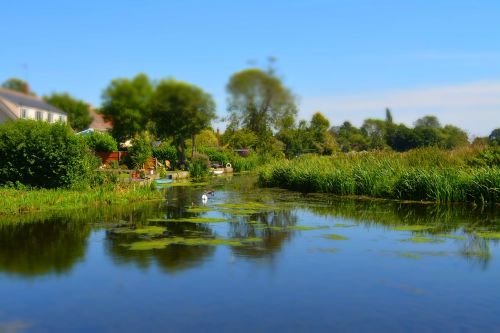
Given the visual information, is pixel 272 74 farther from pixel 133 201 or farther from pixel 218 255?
pixel 218 255

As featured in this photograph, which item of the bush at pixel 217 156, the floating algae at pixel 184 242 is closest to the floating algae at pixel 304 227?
the floating algae at pixel 184 242

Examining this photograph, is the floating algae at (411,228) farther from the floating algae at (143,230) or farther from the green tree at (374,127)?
the green tree at (374,127)

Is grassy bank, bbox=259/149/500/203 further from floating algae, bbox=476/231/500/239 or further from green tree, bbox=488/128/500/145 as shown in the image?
floating algae, bbox=476/231/500/239

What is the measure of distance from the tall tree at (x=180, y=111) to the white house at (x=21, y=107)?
688cm

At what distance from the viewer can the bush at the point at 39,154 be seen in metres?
17.8

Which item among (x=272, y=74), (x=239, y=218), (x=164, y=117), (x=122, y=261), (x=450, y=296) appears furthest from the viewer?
(x=272, y=74)

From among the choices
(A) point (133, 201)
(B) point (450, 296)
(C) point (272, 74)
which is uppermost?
(C) point (272, 74)

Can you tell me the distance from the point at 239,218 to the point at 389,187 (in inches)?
304

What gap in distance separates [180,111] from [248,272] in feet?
100

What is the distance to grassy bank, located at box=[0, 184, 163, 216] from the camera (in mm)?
15180

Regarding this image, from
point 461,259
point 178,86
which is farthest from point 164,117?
point 461,259

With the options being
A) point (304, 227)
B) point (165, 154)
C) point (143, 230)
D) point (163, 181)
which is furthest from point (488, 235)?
point (165, 154)

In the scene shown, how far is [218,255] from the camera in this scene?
10.0 m

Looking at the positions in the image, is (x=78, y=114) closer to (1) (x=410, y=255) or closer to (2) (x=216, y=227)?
(2) (x=216, y=227)
